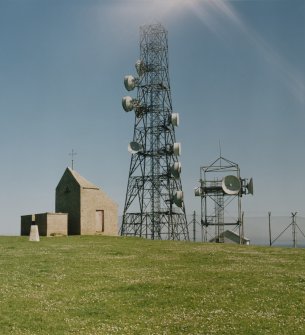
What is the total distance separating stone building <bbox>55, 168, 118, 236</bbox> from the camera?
5078 centimetres

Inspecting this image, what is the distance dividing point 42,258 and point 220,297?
13.5 meters

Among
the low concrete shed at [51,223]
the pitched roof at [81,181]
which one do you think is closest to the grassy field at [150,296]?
the low concrete shed at [51,223]

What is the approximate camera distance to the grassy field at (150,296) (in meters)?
13.1

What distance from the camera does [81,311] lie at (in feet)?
48.3

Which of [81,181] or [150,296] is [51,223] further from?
[150,296]

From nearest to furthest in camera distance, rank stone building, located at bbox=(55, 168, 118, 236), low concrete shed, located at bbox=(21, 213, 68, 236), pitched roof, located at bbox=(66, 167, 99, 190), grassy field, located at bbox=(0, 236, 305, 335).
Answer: grassy field, located at bbox=(0, 236, 305, 335)
low concrete shed, located at bbox=(21, 213, 68, 236)
stone building, located at bbox=(55, 168, 118, 236)
pitched roof, located at bbox=(66, 167, 99, 190)

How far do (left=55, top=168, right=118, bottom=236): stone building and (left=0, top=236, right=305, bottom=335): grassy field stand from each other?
23.5 metres

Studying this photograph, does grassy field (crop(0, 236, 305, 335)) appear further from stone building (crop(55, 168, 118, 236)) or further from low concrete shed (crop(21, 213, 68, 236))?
stone building (crop(55, 168, 118, 236))

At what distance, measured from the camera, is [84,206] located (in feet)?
167

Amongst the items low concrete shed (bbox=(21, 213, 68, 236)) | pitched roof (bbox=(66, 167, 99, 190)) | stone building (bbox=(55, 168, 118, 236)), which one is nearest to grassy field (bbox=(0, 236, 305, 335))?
low concrete shed (bbox=(21, 213, 68, 236))

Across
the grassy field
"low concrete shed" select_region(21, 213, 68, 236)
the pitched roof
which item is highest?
the pitched roof

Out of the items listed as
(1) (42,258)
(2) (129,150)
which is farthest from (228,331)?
(2) (129,150)

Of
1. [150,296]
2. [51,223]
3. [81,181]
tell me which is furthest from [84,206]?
[150,296]

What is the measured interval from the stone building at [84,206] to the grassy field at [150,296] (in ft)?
77.0
